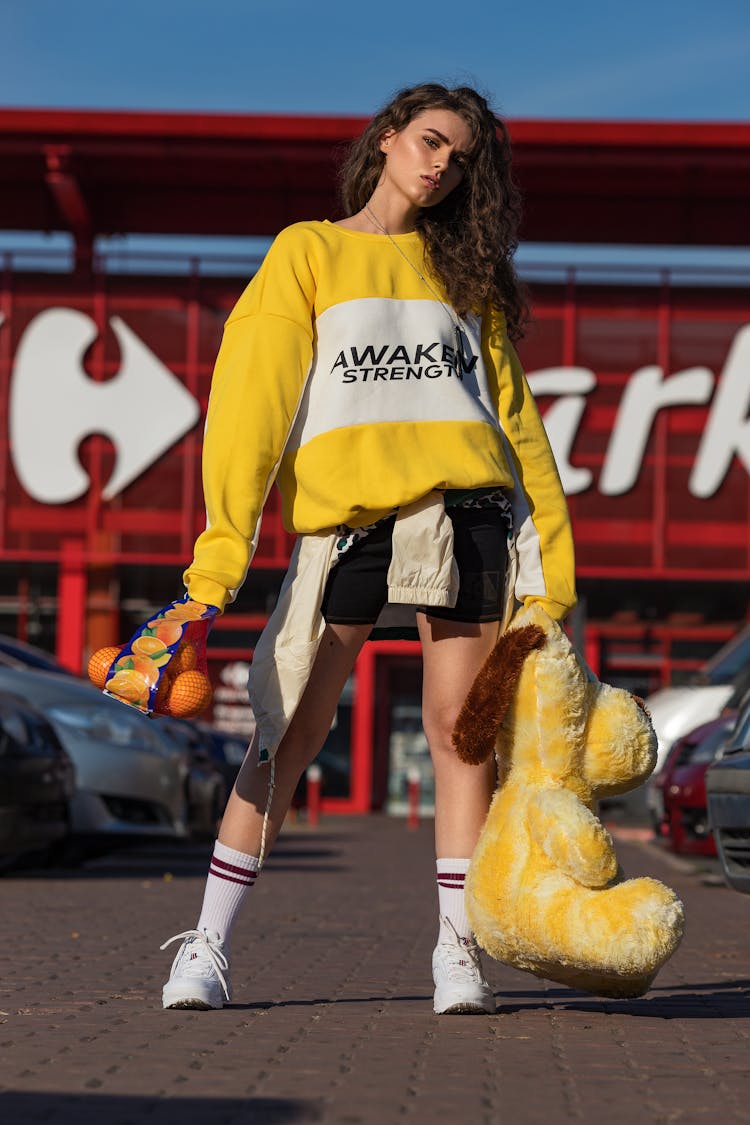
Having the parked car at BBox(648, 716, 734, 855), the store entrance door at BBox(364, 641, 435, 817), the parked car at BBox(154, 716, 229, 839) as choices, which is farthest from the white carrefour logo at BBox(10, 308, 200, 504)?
the parked car at BBox(648, 716, 734, 855)

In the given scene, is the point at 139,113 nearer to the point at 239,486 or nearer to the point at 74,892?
the point at 74,892

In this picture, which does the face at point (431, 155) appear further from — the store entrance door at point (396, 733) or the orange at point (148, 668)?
the store entrance door at point (396, 733)

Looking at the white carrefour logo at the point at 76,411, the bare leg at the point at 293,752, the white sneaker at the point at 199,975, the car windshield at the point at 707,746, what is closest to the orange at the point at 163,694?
the bare leg at the point at 293,752

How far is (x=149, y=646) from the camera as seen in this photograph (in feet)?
14.3

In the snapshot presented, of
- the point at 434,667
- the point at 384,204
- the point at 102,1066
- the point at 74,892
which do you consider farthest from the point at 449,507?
the point at 74,892

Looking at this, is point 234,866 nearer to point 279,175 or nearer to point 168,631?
point 168,631

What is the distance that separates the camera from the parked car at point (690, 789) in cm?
1079

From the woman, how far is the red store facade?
23976mm

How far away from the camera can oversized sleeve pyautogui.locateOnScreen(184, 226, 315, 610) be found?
4.53 metres

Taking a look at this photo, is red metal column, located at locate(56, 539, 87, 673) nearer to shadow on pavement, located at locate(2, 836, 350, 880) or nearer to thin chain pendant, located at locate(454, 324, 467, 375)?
shadow on pavement, located at locate(2, 836, 350, 880)

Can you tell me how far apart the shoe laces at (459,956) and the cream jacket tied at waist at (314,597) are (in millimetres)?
595

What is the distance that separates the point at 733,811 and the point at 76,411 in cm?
A: 2342

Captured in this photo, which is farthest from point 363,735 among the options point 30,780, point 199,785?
point 30,780

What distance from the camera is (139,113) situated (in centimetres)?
2859
